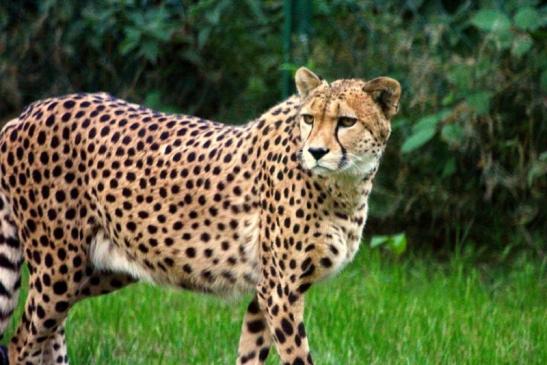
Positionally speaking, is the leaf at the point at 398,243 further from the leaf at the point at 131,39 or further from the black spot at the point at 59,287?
the black spot at the point at 59,287

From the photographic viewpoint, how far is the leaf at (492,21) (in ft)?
19.6

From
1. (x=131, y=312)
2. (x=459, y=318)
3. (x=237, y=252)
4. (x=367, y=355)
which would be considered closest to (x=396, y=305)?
Result: (x=459, y=318)

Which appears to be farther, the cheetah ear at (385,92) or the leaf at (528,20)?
the leaf at (528,20)

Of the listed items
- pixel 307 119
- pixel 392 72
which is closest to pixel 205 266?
pixel 307 119

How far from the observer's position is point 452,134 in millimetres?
6141

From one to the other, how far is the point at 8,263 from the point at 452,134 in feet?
7.51

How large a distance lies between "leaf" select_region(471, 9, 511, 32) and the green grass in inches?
45.8

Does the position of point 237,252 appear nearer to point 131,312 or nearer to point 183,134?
point 183,134

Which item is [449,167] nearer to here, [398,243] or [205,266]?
[398,243]

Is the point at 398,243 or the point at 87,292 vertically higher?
the point at 87,292

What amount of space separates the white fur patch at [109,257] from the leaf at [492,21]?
2.16 m

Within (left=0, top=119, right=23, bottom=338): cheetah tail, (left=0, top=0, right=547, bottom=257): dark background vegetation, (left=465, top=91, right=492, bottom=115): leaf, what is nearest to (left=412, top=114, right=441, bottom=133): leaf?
(left=0, top=0, right=547, bottom=257): dark background vegetation

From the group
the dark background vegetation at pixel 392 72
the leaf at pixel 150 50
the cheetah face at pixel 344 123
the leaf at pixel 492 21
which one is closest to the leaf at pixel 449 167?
the dark background vegetation at pixel 392 72

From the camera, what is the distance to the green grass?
5.14 meters
